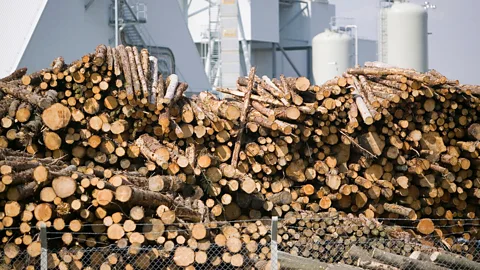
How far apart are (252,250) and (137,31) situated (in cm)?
1968

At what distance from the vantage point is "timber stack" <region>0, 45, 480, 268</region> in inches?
328

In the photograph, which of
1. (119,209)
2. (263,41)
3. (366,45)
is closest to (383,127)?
(119,209)

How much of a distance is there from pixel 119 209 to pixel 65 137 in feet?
5.40

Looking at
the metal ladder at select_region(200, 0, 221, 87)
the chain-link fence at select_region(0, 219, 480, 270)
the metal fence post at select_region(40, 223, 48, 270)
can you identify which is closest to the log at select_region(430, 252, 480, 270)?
the chain-link fence at select_region(0, 219, 480, 270)

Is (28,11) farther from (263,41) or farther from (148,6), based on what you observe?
(263,41)

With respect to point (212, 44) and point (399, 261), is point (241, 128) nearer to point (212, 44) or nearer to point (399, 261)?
point (399, 261)

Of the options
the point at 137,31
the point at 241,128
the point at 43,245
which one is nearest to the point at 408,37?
the point at 137,31

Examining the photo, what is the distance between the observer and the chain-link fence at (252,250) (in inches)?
317

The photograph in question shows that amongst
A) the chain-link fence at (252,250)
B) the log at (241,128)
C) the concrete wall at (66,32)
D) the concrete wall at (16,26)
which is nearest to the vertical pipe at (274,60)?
the concrete wall at (66,32)

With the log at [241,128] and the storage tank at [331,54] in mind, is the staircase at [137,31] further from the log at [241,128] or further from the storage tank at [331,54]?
the log at [241,128]

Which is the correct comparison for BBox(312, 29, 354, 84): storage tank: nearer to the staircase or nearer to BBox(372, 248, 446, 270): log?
the staircase

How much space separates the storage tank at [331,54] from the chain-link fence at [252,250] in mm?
28560

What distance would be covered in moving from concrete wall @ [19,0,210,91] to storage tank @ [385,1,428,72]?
8.35 metres

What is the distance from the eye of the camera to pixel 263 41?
39188mm
